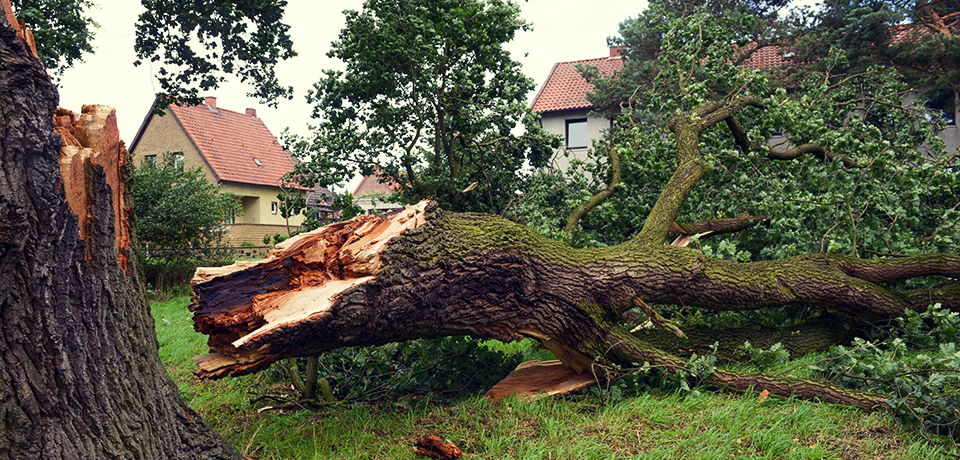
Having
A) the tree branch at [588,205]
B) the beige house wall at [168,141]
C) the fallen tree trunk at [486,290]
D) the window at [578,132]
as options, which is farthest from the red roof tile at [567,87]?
the fallen tree trunk at [486,290]

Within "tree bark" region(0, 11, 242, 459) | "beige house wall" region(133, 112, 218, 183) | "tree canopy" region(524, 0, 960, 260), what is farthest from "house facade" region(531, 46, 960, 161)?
"tree bark" region(0, 11, 242, 459)

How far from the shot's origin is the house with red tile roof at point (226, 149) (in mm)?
26062

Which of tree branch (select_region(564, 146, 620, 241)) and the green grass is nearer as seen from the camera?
the green grass

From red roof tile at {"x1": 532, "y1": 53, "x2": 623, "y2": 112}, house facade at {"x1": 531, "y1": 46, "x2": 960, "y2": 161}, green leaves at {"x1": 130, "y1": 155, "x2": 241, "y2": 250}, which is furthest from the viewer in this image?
red roof tile at {"x1": 532, "y1": 53, "x2": 623, "y2": 112}

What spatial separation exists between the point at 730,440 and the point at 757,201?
3648 mm

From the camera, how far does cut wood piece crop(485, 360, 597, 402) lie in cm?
403

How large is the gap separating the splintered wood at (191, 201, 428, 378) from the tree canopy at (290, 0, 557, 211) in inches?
Result: 179

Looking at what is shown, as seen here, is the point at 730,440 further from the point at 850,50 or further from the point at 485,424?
the point at 850,50

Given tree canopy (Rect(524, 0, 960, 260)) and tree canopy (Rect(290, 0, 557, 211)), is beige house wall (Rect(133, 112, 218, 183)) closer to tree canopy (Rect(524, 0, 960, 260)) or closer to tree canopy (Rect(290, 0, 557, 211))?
tree canopy (Rect(290, 0, 557, 211))

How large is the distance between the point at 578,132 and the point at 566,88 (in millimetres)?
1896

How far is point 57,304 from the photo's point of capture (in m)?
2.12

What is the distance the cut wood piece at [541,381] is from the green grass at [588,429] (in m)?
0.12

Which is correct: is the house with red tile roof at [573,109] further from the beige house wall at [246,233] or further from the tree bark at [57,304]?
the tree bark at [57,304]

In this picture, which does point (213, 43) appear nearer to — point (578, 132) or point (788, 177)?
point (788, 177)
